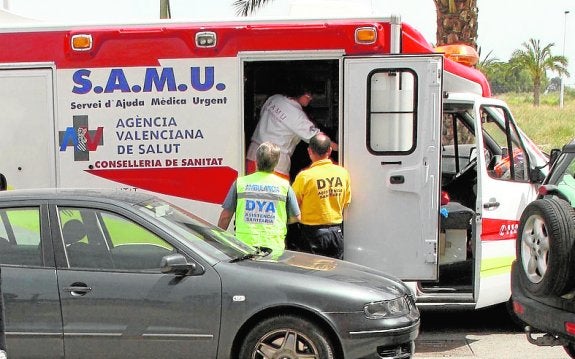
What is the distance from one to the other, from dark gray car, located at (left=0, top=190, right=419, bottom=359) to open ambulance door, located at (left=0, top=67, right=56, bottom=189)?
1810mm

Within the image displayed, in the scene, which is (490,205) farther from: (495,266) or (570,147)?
(570,147)

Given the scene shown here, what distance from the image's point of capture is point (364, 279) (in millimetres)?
5215

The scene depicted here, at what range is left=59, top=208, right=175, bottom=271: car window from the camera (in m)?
4.97

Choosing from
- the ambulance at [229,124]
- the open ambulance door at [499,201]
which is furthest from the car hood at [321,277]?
the open ambulance door at [499,201]

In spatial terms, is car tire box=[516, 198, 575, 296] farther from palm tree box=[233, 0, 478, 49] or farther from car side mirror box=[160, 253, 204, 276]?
palm tree box=[233, 0, 478, 49]

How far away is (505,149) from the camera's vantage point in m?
7.23

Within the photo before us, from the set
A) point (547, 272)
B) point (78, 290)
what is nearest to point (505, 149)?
point (547, 272)

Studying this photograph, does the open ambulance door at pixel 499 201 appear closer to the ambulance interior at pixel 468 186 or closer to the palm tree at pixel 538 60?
the ambulance interior at pixel 468 186

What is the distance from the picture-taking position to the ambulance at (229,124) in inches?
254

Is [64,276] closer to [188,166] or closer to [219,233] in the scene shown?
[219,233]

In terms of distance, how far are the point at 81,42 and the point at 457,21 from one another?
828 cm

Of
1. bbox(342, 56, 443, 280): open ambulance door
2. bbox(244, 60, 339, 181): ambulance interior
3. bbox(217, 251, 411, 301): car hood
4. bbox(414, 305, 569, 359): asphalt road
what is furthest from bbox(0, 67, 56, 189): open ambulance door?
bbox(414, 305, 569, 359): asphalt road

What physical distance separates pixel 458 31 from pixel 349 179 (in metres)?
7.59

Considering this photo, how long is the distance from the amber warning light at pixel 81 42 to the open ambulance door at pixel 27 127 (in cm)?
33
